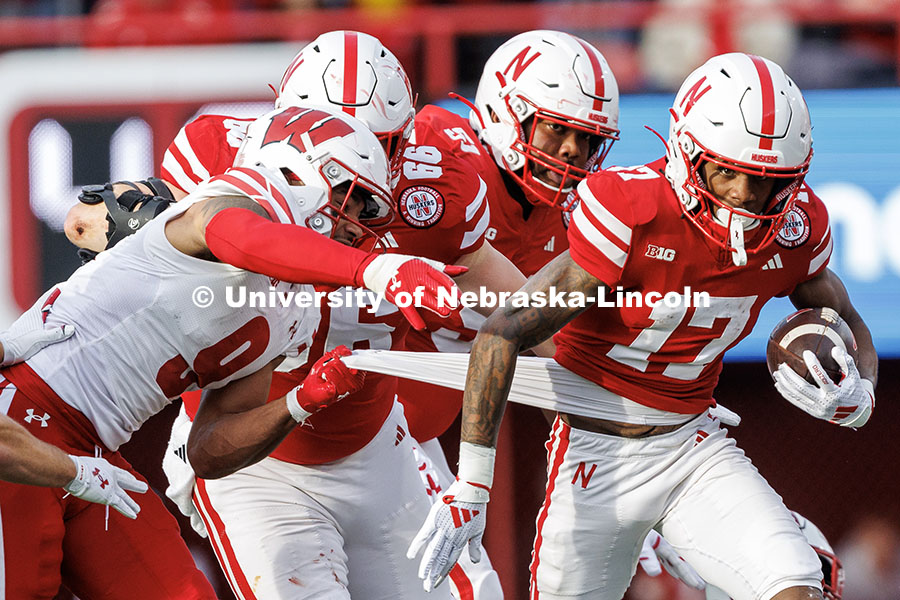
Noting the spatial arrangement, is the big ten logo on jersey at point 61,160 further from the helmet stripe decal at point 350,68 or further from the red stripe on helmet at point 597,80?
the red stripe on helmet at point 597,80

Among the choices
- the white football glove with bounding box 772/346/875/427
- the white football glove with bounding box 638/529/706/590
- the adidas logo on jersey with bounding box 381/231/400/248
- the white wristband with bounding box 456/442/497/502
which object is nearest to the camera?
the white wristband with bounding box 456/442/497/502

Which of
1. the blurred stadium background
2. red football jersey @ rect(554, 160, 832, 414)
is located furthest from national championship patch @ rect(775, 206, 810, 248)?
the blurred stadium background

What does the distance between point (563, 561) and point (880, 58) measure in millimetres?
2840

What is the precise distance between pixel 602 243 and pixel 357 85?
1.01 meters

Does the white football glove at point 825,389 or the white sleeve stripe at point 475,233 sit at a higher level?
the white sleeve stripe at point 475,233

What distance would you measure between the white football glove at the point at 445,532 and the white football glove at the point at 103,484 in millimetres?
658

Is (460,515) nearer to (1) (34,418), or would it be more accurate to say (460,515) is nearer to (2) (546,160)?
(1) (34,418)

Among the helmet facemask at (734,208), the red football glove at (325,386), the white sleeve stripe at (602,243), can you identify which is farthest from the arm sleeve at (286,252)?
the helmet facemask at (734,208)

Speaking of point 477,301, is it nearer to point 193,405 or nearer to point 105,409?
point 193,405

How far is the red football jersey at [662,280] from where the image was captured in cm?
319

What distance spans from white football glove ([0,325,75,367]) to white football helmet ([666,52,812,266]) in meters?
1.52

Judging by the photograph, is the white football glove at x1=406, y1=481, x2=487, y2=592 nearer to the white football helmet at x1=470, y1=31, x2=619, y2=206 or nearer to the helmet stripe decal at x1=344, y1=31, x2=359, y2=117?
the helmet stripe decal at x1=344, y1=31, x2=359, y2=117

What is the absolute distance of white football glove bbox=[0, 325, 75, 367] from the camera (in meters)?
2.84

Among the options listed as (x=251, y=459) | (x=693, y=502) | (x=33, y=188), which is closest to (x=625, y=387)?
(x=693, y=502)
